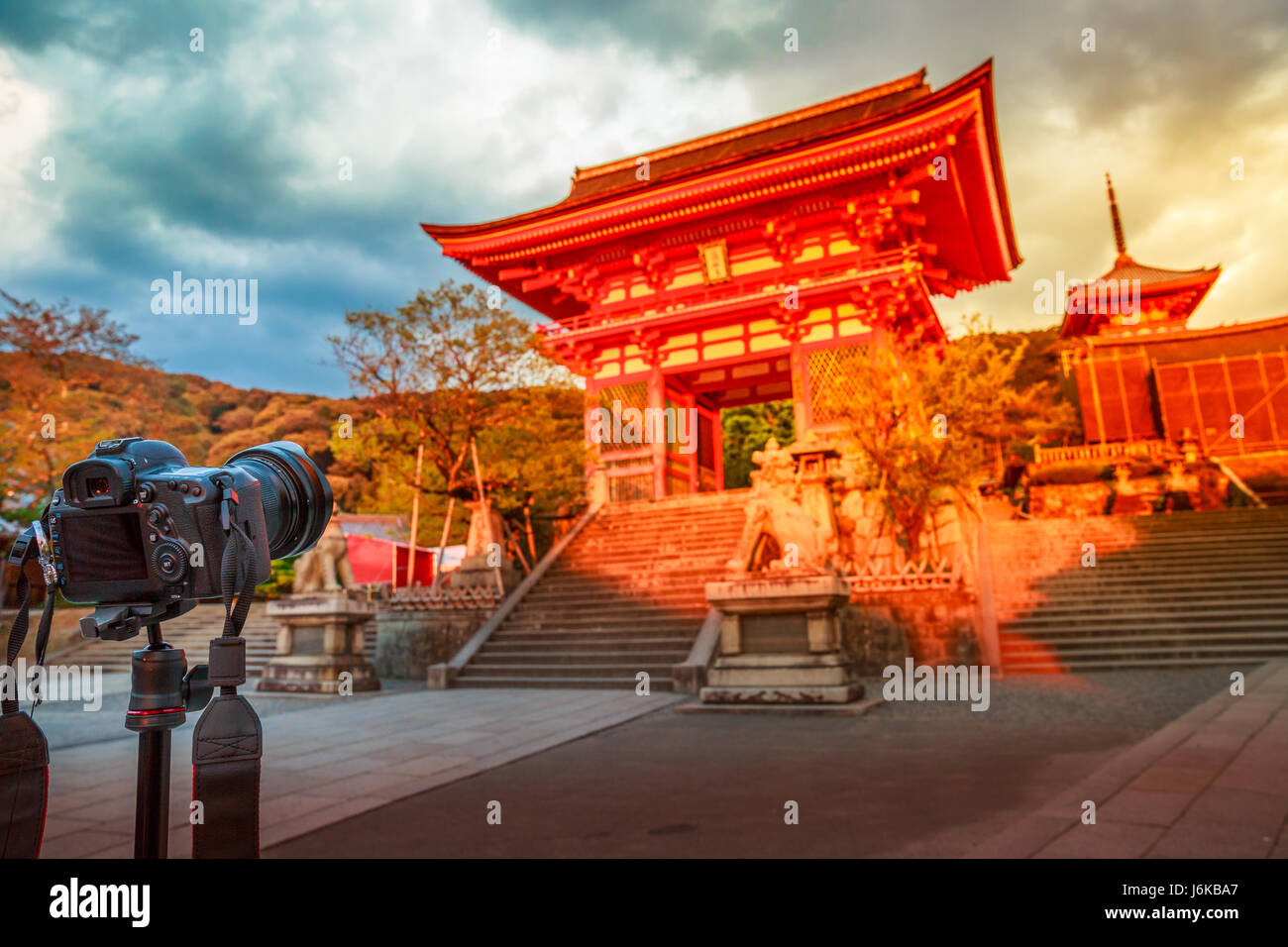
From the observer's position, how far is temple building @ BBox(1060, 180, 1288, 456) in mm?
21938

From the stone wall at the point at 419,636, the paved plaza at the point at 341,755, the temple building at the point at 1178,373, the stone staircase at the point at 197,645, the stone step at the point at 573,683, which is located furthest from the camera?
the temple building at the point at 1178,373

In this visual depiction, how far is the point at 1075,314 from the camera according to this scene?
93.3ft

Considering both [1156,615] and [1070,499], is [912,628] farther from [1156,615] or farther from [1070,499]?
[1070,499]

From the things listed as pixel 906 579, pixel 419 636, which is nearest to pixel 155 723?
pixel 906 579

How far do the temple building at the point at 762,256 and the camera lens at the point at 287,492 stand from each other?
1527cm

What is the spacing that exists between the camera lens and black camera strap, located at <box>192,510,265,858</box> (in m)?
0.35

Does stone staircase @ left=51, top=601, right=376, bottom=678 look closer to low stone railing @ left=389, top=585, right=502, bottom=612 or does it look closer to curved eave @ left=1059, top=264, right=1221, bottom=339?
low stone railing @ left=389, top=585, right=502, bottom=612

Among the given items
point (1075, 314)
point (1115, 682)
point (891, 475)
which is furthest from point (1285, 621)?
point (1075, 314)

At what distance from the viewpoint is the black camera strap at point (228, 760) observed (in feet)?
4.18

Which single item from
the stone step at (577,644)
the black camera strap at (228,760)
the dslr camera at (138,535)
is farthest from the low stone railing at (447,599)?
the black camera strap at (228,760)

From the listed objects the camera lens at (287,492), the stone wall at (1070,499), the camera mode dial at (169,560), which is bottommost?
the camera mode dial at (169,560)

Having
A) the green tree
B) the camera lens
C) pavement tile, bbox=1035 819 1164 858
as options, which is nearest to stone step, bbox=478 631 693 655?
pavement tile, bbox=1035 819 1164 858

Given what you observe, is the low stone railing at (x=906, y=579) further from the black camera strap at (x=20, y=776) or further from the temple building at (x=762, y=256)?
the black camera strap at (x=20, y=776)

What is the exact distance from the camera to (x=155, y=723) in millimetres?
1412
